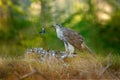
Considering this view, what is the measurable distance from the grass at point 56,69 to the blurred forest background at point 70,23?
7.49 metres

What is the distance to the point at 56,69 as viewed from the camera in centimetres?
1029

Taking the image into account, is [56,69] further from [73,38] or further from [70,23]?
[70,23]

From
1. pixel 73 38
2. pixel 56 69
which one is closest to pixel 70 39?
pixel 73 38

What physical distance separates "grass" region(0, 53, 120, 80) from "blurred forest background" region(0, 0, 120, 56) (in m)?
7.49

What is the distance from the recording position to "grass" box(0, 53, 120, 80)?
33.2 feet

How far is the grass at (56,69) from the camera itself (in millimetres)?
10133

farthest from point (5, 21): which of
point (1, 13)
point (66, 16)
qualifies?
point (66, 16)

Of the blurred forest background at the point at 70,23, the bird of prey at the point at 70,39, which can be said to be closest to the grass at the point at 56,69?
the bird of prey at the point at 70,39

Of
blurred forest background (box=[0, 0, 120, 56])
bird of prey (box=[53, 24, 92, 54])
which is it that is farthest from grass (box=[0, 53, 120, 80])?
blurred forest background (box=[0, 0, 120, 56])

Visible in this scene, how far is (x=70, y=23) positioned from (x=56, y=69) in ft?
34.0

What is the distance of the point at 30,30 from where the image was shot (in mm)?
20859

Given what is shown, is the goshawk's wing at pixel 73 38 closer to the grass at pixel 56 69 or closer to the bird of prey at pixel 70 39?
the bird of prey at pixel 70 39

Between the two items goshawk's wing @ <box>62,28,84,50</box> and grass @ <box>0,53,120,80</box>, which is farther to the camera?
goshawk's wing @ <box>62,28,84,50</box>

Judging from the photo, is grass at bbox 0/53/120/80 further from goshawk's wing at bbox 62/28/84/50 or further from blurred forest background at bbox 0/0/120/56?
blurred forest background at bbox 0/0/120/56
